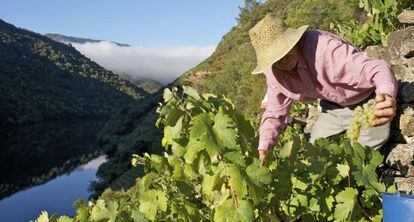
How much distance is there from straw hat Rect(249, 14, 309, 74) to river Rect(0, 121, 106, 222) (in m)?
41.2

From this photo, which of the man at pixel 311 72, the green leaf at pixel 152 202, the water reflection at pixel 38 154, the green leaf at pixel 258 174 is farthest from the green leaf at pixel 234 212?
the water reflection at pixel 38 154

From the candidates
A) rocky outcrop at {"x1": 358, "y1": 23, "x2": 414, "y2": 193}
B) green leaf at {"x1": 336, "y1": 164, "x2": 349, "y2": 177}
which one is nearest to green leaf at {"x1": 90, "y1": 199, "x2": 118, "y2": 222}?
green leaf at {"x1": 336, "y1": 164, "x2": 349, "y2": 177}

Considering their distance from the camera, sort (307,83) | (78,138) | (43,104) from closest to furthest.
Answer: (307,83), (78,138), (43,104)

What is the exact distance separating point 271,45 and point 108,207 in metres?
1.58

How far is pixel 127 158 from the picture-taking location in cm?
4781

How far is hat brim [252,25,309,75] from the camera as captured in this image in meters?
3.37

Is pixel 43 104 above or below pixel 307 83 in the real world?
below

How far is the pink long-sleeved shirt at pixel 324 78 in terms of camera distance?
128 inches

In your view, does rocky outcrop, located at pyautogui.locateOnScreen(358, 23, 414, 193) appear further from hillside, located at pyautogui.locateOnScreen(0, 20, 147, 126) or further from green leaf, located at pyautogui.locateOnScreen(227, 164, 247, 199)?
hillside, located at pyautogui.locateOnScreen(0, 20, 147, 126)

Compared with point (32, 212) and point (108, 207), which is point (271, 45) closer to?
point (108, 207)

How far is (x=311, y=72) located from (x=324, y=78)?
108mm

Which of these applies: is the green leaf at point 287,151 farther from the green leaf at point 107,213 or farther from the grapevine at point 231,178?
the green leaf at point 107,213

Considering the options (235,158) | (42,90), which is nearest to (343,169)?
(235,158)

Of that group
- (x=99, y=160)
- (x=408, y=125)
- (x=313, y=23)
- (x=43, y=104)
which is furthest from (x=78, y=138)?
(x=408, y=125)
